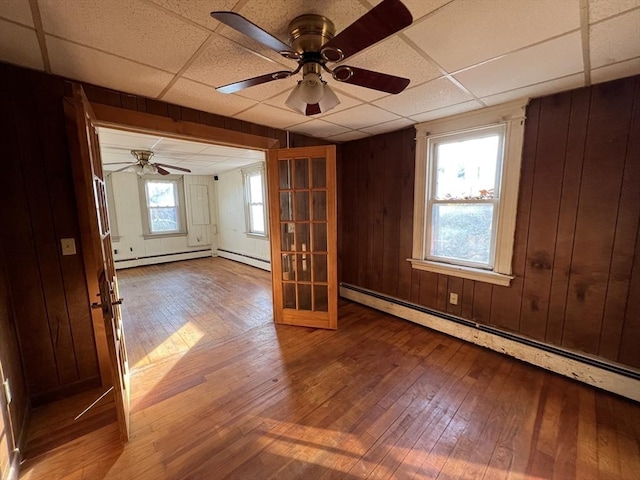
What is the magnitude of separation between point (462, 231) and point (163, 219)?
666 cm

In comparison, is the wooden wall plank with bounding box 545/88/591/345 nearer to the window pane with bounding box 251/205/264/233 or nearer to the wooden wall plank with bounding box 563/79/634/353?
the wooden wall plank with bounding box 563/79/634/353

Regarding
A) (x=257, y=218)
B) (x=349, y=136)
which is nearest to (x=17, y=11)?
(x=349, y=136)

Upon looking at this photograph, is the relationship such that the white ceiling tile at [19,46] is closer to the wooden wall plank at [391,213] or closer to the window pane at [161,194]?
the wooden wall plank at [391,213]

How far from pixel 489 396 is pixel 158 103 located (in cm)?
354

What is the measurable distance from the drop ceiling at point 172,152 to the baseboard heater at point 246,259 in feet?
6.86

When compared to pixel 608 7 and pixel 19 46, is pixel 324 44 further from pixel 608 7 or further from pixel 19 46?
pixel 19 46

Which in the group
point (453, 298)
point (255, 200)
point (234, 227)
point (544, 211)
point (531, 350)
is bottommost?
point (531, 350)

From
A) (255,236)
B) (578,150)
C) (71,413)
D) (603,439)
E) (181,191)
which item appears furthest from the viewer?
(181,191)

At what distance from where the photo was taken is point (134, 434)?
5.49ft

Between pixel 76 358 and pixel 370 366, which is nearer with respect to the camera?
pixel 76 358

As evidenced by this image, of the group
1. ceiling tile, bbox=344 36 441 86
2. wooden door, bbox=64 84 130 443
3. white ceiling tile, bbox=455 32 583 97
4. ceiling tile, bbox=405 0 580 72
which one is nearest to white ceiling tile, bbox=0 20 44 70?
wooden door, bbox=64 84 130 443

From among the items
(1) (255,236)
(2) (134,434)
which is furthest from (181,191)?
(2) (134,434)

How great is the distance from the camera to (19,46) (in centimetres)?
142

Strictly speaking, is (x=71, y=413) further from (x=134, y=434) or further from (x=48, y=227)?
A: (x=48, y=227)
